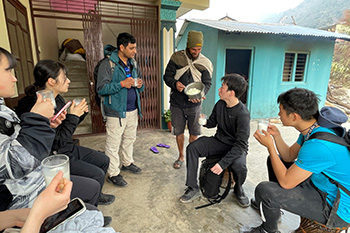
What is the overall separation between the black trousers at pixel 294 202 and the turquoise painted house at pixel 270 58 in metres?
4.50

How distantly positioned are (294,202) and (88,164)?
174 cm

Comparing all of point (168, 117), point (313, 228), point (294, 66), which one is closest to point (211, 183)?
point (313, 228)

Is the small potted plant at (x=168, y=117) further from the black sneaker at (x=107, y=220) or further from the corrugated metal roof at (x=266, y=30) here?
the black sneaker at (x=107, y=220)

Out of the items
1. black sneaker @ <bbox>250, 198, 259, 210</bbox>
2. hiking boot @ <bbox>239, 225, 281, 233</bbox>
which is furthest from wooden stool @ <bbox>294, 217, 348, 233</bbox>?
black sneaker @ <bbox>250, 198, 259, 210</bbox>

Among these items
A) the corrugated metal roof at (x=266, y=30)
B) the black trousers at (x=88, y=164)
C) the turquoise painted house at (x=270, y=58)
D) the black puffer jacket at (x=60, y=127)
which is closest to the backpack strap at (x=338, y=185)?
the black trousers at (x=88, y=164)

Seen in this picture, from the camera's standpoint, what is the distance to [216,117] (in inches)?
95.9

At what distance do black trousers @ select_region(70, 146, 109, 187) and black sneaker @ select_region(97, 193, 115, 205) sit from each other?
1.11 ft

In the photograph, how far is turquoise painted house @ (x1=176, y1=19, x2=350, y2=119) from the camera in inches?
227

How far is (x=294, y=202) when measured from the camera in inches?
59.2

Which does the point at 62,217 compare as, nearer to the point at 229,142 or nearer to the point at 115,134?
the point at 115,134

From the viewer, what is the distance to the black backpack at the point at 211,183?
2100mm

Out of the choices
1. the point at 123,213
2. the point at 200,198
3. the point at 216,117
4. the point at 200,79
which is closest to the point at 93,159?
the point at 123,213

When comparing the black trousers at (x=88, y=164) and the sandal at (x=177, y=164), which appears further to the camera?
the sandal at (x=177, y=164)

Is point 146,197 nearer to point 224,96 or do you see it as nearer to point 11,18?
point 224,96
